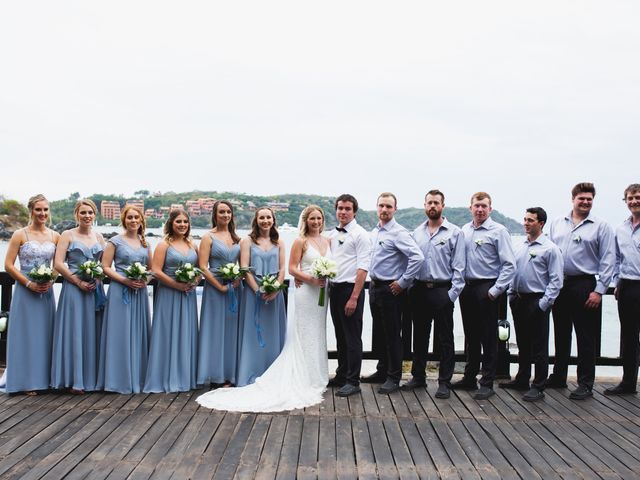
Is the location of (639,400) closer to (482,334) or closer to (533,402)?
(533,402)

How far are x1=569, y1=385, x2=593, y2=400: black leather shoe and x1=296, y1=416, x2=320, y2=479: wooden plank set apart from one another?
2.81m

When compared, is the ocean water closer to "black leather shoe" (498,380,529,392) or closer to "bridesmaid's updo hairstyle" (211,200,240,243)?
"bridesmaid's updo hairstyle" (211,200,240,243)

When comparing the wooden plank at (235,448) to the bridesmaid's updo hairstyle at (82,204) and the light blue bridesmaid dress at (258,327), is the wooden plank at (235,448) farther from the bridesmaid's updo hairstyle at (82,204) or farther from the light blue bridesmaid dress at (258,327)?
the bridesmaid's updo hairstyle at (82,204)

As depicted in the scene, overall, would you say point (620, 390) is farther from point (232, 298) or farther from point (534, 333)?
point (232, 298)

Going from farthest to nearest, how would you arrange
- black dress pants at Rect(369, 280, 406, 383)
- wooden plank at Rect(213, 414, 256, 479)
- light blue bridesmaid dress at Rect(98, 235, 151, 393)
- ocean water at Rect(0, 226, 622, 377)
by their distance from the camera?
ocean water at Rect(0, 226, 622, 377) → black dress pants at Rect(369, 280, 406, 383) → light blue bridesmaid dress at Rect(98, 235, 151, 393) → wooden plank at Rect(213, 414, 256, 479)

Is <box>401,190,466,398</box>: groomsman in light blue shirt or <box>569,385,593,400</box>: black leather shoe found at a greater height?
<box>401,190,466,398</box>: groomsman in light blue shirt

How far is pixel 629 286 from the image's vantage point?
5.98m

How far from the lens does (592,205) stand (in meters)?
6.01

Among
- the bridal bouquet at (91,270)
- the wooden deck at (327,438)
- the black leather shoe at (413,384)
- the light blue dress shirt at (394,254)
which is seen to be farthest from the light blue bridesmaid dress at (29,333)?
the black leather shoe at (413,384)

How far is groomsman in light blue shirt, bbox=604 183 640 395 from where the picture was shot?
5918 mm

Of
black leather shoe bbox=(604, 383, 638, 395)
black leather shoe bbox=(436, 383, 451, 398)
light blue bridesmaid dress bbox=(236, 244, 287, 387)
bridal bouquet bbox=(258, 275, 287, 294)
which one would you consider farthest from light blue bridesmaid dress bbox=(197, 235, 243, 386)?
black leather shoe bbox=(604, 383, 638, 395)

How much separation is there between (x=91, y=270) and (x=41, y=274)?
49 centimetres

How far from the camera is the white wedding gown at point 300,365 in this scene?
18.6 feet

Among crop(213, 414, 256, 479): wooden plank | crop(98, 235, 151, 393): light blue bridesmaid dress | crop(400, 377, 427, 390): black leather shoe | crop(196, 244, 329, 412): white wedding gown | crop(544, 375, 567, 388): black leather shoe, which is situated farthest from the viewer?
crop(544, 375, 567, 388): black leather shoe
